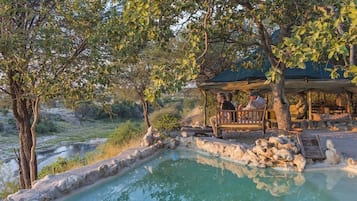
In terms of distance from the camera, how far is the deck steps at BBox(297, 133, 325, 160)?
270 inches

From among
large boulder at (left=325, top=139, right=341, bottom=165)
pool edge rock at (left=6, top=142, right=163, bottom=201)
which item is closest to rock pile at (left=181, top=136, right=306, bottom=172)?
large boulder at (left=325, top=139, right=341, bottom=165)

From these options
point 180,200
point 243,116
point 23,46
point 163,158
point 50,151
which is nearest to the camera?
point 180,200

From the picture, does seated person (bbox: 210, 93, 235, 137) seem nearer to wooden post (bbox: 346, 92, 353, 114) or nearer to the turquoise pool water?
the turquoise pool water

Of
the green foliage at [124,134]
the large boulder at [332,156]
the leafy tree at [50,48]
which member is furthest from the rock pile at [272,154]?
the green foliage at [124,134]

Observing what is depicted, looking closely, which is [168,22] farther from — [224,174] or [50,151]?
[50,151]

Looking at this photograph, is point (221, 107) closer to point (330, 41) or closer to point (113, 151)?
point (113, 151)

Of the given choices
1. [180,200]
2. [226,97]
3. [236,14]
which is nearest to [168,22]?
[236,14]

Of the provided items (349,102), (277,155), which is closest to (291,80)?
(349,102)

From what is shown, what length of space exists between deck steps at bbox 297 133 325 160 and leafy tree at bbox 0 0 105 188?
4149mm

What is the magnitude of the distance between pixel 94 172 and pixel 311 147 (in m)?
4.17

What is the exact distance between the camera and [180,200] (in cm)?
534

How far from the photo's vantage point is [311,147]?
7137mm

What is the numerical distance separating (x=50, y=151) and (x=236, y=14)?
12.3 metres

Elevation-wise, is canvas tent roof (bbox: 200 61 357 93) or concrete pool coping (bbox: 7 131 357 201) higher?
canvas tent roof (bbox: 200 61 357 93)
